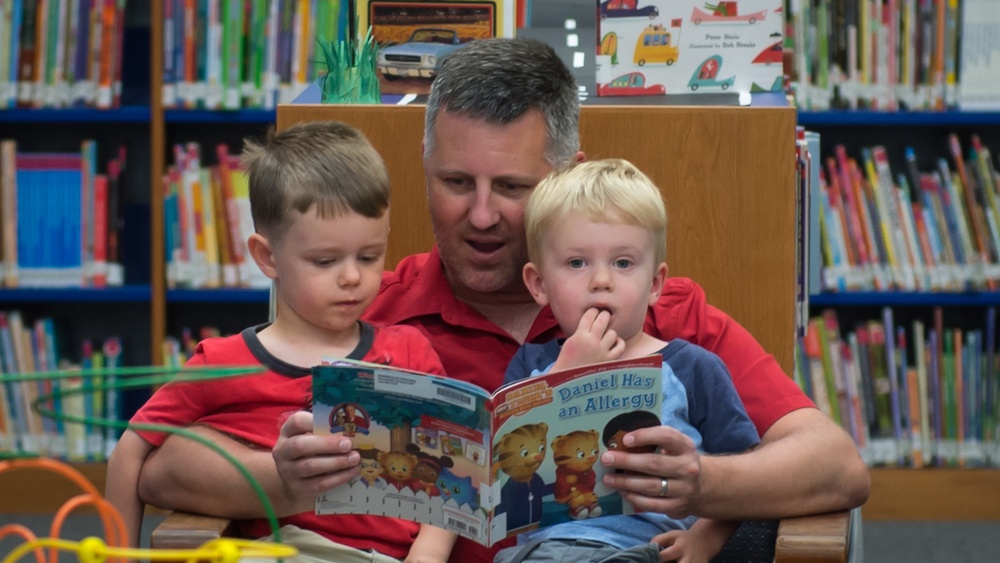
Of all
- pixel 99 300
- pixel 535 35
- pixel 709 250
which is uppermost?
pixel 535 35

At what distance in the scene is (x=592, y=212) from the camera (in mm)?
1710

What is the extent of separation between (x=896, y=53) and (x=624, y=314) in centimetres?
228

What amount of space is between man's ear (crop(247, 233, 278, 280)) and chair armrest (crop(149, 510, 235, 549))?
0.35 meters

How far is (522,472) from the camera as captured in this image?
61.2 inches

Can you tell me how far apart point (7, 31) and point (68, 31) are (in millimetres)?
178

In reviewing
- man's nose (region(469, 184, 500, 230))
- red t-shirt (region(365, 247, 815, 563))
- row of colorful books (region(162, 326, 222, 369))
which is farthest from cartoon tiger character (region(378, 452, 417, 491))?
row of colorful books (region(162, 326, 222, 369))

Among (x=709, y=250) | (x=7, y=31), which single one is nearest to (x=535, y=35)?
(x=709, y=250)

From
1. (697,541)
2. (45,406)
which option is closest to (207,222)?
(45,406)

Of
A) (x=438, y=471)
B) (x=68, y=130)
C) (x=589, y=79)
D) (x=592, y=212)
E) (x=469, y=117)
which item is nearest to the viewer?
(x=438, y=471)

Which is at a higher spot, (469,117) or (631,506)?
(469,117)

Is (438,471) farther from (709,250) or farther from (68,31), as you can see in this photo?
(68,31)

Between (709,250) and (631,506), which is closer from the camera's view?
(631,506)

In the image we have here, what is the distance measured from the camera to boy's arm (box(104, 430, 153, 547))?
1.78 m

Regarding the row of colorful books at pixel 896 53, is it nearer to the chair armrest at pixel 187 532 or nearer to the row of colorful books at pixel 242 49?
the row of colorful books at pixel 242 49
